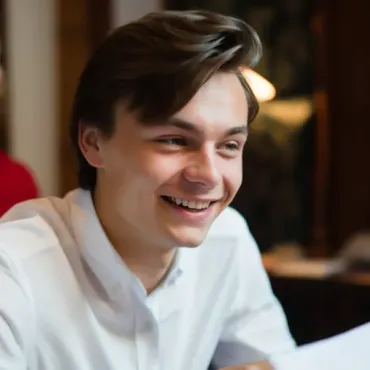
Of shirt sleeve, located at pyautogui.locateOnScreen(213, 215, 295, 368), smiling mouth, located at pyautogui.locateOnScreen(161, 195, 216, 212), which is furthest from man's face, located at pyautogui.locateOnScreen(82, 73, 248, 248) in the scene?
shirt sleeve, located at pyautogui.locateOnScreen(213, 215, 295, 368)

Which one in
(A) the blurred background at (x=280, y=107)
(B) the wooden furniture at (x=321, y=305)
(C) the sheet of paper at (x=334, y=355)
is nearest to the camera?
(C) the sheet of paper at (x=334, y=355)

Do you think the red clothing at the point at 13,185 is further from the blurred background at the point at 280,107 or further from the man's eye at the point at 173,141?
the blurred background at the point at 280,107

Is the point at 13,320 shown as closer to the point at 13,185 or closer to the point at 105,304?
the point at 105,304

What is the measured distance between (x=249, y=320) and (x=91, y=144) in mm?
392

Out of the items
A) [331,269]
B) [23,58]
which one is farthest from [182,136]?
[23,58]

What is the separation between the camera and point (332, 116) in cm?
268

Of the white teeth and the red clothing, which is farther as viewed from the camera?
the red clothing

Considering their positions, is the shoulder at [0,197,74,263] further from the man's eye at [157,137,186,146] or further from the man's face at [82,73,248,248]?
the man's eye at [157,137,186,146]

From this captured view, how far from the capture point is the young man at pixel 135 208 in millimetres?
923

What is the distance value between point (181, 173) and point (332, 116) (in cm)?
184

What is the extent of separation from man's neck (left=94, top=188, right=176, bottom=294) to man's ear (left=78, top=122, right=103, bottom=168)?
7cm

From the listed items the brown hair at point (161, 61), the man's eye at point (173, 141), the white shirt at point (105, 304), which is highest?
the brown hair at point (161, 61)

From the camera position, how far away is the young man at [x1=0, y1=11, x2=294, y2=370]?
36.4 inches

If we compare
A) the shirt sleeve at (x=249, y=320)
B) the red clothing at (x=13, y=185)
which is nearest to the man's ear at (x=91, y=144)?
the shirt sleeve at (x=249, y=320)
